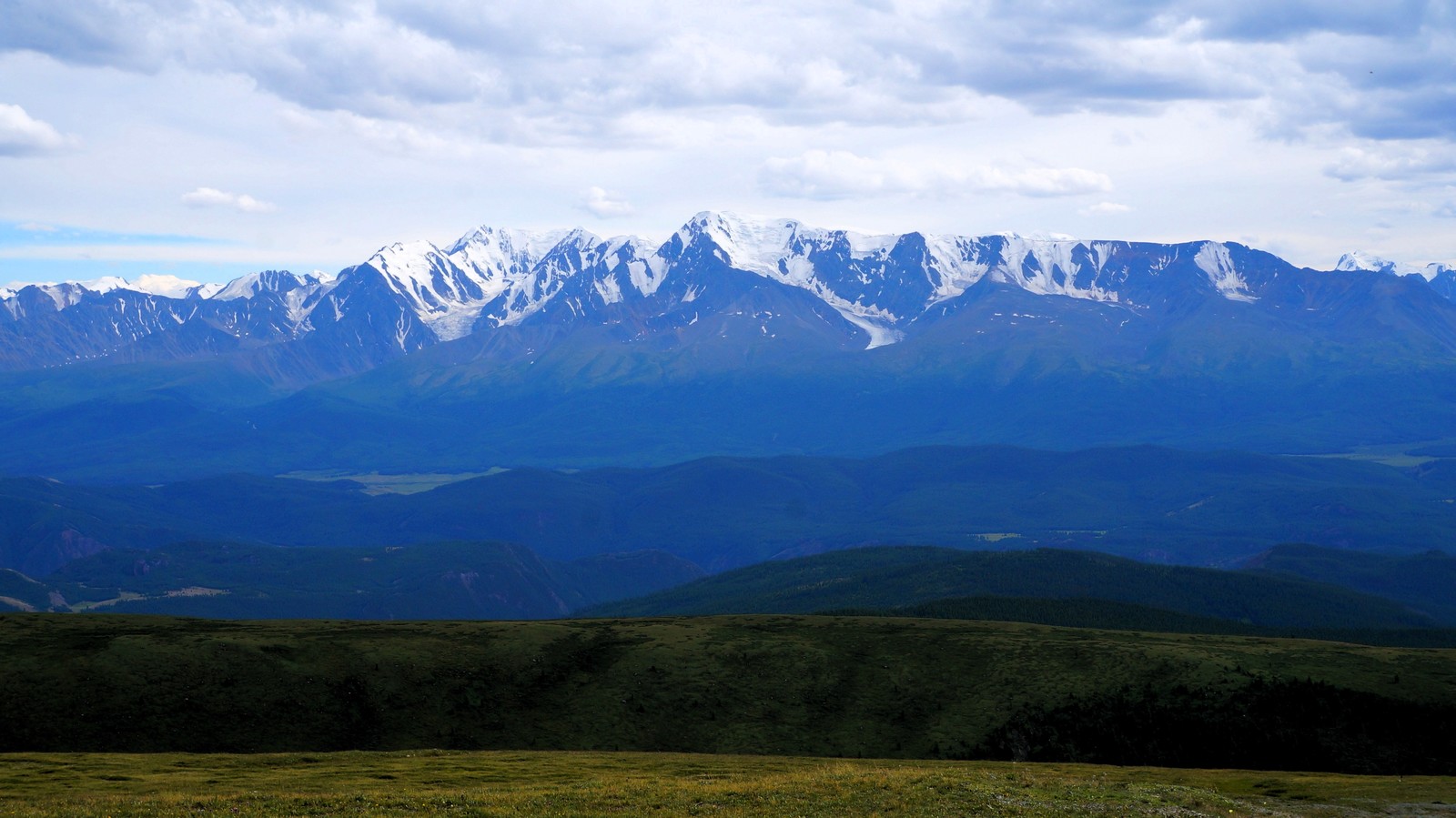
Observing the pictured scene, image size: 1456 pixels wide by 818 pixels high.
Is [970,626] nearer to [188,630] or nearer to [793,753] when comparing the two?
[793,753]

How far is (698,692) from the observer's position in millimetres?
118688

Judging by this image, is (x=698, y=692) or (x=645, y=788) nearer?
(x=645, y=788)

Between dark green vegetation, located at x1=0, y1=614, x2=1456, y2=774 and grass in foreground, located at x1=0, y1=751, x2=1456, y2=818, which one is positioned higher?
grass in foreground, located at x1=0, y1=751, x2=1456, y2=818

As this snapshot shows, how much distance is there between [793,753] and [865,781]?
37.9m

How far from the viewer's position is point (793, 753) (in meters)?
106

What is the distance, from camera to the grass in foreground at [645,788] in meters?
60.7

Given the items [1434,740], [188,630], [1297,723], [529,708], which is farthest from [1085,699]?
[188,630]

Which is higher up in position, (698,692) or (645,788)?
(645,788)

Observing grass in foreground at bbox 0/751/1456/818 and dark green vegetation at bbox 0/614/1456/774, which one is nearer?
grass in foreground at bbox 0/751/1456/818

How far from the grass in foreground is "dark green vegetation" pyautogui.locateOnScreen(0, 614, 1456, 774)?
2074cm

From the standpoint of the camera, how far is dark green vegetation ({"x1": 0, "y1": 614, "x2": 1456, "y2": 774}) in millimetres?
105062

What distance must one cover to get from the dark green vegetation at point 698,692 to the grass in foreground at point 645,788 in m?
20.7

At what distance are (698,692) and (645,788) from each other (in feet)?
169

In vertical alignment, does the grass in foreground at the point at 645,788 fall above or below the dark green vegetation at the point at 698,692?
above
